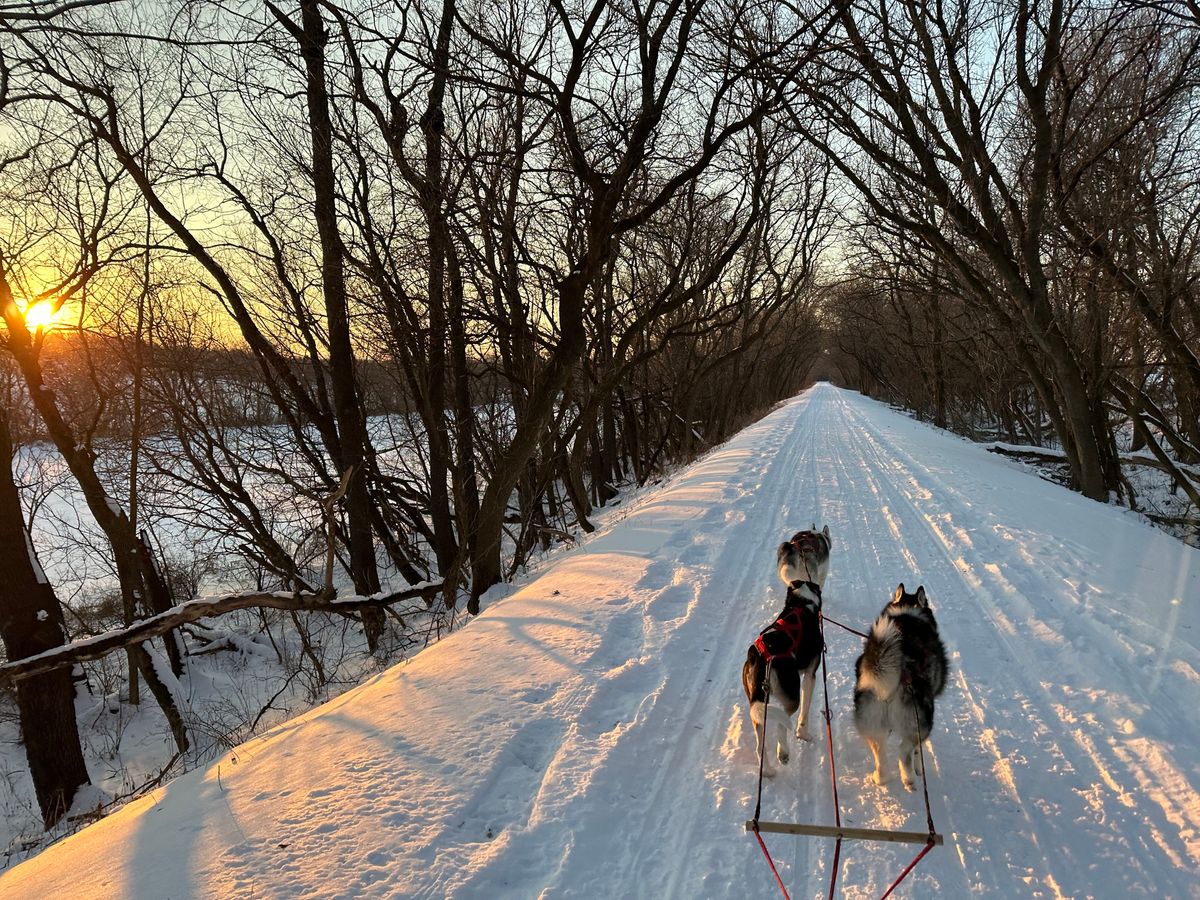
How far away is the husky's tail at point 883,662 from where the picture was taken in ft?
9.57

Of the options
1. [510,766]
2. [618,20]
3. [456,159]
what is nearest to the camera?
[510,766]

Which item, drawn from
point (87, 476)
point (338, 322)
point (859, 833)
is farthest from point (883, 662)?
point (87, 476)

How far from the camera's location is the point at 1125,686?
161 inches

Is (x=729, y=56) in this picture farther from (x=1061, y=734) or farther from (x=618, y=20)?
(x=1061, y=734)

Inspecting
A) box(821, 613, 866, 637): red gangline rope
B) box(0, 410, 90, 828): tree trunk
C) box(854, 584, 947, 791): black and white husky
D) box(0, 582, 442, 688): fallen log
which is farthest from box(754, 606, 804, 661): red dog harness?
box(0, 410, 90, 828): tree trunk

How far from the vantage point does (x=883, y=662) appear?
9.62 feet

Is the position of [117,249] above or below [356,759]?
above

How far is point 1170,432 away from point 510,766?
15.3 m

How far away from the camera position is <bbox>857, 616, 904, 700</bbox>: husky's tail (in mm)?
2918

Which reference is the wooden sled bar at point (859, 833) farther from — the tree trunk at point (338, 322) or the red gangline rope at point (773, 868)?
the tree trunk at point (338, 322)

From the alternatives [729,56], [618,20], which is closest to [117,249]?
[618,20]

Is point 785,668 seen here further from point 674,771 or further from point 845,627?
point 845,627

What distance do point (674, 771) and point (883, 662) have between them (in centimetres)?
137

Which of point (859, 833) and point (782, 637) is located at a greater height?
point (782, 637)
